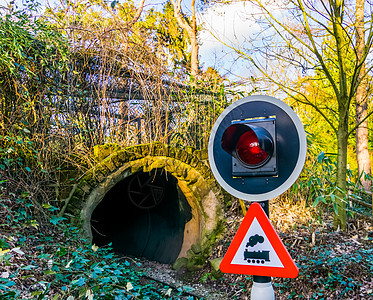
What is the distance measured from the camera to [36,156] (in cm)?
509

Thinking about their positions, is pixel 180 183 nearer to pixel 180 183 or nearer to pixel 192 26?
pixel 180 183

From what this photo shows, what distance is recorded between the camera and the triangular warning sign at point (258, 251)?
7.29ft

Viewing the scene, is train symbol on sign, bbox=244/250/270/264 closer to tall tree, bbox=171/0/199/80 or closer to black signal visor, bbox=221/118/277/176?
black signal visor, bbox=221/118/277/176

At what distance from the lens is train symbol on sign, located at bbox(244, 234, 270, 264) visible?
7.48 ft

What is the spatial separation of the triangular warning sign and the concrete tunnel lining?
3.64m

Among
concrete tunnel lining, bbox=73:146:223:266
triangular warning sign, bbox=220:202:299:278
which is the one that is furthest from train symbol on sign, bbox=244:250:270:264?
concrete tunnel lining, bbox=73:146:223:266

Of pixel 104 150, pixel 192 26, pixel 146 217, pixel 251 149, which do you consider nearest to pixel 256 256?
pixel 251 149

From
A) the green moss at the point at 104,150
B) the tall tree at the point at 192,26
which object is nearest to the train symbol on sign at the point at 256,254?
the green moss at the point at 104,150

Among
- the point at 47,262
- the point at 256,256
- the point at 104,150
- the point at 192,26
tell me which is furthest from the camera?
the point at 192,26

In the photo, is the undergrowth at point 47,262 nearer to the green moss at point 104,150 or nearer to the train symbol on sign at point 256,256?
the green moss at point 104,150

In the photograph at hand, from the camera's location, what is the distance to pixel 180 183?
6.86 meters

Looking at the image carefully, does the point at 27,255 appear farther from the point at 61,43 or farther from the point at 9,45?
the point at 61,43

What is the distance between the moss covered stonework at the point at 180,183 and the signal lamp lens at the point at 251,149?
372cm

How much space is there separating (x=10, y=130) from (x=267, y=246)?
424 centimetres
